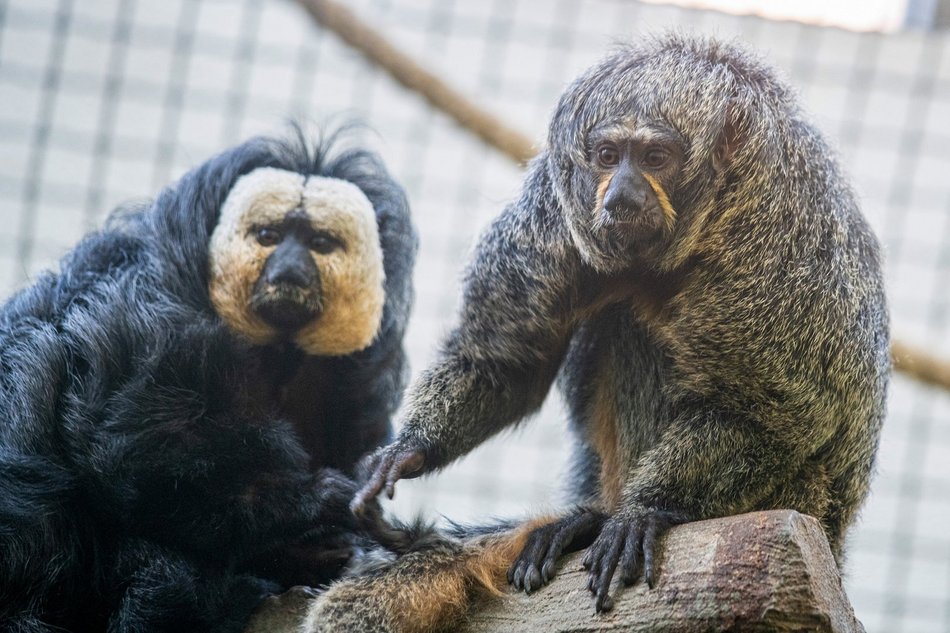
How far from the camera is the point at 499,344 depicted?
338 centimetres

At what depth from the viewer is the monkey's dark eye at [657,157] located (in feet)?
10.2

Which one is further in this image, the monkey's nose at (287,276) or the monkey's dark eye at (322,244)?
the monkey's dark eye at (322,244)

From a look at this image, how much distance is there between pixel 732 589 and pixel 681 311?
88 centimetres

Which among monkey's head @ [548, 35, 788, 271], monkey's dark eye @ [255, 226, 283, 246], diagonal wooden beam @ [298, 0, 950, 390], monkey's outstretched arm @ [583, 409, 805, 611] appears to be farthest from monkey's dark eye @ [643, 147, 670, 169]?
diagonal wooden beam @ [298, 0, 950, 390]

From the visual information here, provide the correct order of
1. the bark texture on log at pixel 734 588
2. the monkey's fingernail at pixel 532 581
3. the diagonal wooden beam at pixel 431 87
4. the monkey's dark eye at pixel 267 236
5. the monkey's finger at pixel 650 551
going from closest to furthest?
the bark texture on log at pixel 734 588 < the monkey's finger at pixel 650 551 < the monkey's fingernail at pixel 532 581 < the monkey's dark eye at pixel 267 236 < the diagonal wooden beam at pixel 431 87

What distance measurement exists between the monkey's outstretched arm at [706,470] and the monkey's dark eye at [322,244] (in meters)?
1.43

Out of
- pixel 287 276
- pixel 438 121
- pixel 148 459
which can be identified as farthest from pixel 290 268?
pixel 438 121

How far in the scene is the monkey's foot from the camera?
9.62 ft

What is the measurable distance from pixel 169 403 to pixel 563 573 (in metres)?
1.25

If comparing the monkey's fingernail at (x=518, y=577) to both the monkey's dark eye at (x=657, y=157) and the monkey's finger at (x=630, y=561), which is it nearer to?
the monkey's finger at (x=630, y=561)

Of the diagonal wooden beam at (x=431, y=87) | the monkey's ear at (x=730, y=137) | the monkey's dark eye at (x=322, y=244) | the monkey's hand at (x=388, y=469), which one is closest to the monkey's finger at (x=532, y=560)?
the monkey's hand at (x=388, y=469)

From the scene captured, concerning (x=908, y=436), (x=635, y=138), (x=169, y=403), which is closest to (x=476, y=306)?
(x=635, y=138)

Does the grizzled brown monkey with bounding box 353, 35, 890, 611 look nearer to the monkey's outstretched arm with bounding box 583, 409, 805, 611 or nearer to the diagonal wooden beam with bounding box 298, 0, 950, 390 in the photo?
the monkey's outstretched arm with bounding box 583, 409, 805, 611

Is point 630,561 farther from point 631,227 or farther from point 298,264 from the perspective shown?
point 298,264
